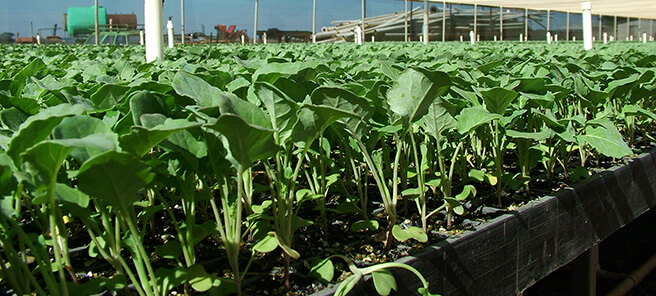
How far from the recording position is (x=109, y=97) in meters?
0.98

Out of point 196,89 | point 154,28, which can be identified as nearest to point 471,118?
point 196,89

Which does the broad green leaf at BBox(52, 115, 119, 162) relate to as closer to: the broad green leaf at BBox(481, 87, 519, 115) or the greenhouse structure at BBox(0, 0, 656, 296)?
the greenhouse structure at BBox(0, 0, 656, 296)

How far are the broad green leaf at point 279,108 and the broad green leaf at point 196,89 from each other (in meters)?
0.07

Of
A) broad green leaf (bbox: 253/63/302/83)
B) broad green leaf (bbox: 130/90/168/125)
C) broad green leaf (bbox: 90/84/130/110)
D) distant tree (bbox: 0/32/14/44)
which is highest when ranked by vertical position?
distant tree (bbox: 0/32/14/44)

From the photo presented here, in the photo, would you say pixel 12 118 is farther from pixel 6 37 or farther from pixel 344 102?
pixel 6 37

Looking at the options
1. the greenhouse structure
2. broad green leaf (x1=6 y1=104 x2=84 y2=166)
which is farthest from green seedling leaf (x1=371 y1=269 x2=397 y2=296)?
broad green leaf (x1=6 y1=104 x2=84 y2=166)

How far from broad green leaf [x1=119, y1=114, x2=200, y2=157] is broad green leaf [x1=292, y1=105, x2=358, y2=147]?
197mm

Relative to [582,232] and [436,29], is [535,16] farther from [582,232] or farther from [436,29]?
[582,232]

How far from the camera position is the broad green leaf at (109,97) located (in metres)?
0.96

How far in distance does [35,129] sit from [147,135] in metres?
0.13

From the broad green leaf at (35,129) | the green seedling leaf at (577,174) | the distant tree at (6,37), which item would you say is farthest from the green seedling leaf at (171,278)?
the distant tree at (6,37)

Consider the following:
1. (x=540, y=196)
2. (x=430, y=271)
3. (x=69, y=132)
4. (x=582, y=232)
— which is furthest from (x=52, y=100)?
(x=582, y=232)

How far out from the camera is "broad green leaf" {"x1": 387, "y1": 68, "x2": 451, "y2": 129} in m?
0.97

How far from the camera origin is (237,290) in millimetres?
842
